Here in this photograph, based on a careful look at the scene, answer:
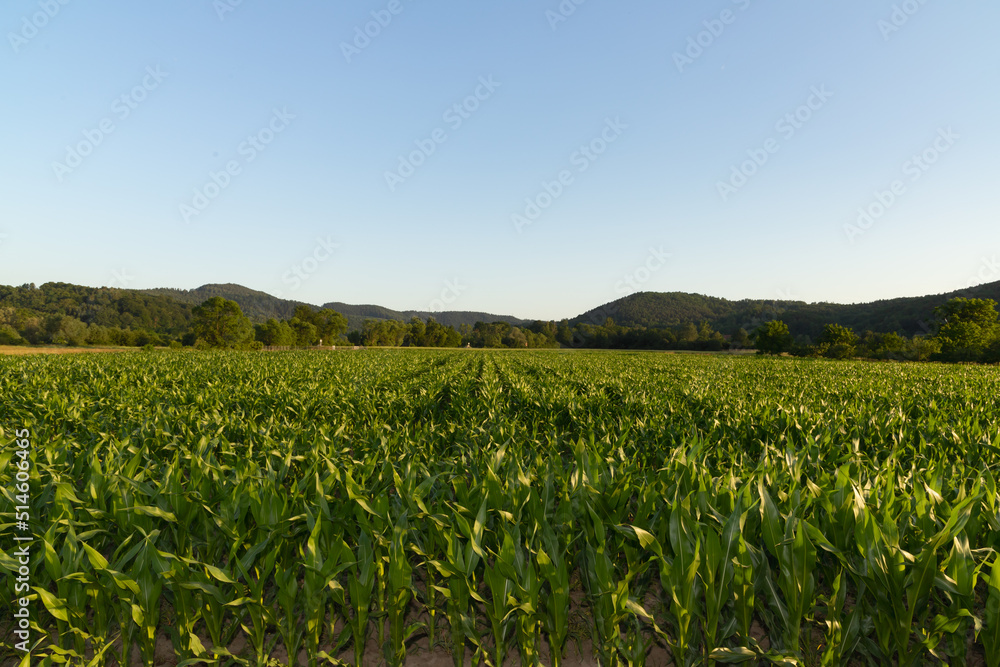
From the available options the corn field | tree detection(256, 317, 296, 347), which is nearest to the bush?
tree detection(256, 317, 296, 347)

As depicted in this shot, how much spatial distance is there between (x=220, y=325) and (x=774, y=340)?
347 feet

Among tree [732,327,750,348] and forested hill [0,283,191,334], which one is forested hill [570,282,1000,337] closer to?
tree [732,327,750,348]

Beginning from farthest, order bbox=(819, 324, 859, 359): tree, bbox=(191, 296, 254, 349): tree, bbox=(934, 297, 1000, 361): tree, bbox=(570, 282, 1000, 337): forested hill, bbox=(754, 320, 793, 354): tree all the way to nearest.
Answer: bbox=(570, 282, 1000, 337): forested hill < bbox=(754, 320, 793, 354): tree < bbox=(819, 324, 859, 359): tree < bbox=(191, 296, 254, 349): tree < bbox=(934, 297, 1000, 361): tree

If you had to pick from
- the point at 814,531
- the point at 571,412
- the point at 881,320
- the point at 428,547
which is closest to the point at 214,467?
the point at 428,547

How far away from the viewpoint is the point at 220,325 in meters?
72.0

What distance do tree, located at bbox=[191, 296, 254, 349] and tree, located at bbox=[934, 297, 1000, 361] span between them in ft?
352

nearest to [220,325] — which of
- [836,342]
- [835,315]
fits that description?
[836,342]

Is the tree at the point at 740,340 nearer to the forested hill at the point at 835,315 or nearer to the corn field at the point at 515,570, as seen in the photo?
the forested hill at the point at 835,315

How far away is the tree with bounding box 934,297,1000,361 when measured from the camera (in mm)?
57312

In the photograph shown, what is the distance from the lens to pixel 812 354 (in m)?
79.6

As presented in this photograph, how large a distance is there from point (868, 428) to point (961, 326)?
259 ft

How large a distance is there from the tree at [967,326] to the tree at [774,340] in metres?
22.1

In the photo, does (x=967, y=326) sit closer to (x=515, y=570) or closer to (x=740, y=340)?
(x=740, y=340)

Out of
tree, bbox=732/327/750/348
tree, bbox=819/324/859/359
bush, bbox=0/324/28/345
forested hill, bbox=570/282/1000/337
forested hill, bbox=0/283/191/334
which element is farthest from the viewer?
forested hill, bbox=0/283/191/334
